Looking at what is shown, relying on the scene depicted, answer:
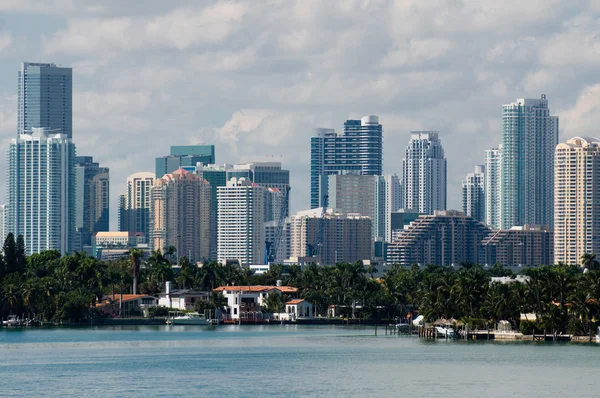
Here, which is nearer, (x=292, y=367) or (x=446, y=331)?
(x=292, y=367)

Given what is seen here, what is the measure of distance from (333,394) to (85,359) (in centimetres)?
3791

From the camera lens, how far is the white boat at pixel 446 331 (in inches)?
6462

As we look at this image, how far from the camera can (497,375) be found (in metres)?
112

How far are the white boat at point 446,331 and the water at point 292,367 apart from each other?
12.4ft

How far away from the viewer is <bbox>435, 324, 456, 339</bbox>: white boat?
164 m

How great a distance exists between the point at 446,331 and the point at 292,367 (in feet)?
147

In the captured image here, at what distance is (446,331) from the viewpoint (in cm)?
16500

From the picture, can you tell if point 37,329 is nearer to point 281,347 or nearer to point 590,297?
point 281,347

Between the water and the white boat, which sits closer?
the water

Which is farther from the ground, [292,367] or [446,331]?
[446,331]

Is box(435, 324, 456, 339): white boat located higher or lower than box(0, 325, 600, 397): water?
higher

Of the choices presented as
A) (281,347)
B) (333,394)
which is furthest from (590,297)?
(333,394)

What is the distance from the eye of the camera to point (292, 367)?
123125 millimetres

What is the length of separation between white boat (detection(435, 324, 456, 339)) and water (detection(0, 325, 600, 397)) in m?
3.78
